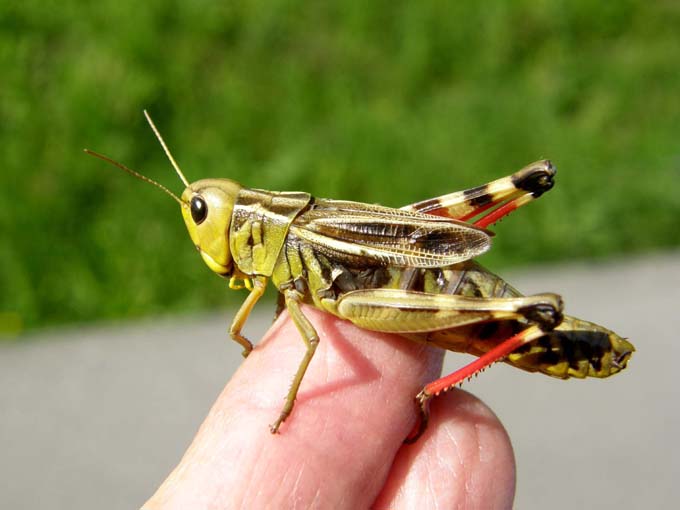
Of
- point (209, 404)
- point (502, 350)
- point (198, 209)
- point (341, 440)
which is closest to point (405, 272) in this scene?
point (502, 350)

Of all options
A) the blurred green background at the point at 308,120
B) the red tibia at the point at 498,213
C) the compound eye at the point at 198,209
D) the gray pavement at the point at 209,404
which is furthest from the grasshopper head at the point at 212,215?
the blurred green background at the point at 308,120

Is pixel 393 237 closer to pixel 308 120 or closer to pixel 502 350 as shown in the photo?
pixel 502 350

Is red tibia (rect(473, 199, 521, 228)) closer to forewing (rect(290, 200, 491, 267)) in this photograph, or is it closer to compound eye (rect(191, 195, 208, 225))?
forewing (rect(290, 200, 491, 267))

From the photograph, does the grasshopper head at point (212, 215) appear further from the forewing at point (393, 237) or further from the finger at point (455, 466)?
the finger at point (455, 466)

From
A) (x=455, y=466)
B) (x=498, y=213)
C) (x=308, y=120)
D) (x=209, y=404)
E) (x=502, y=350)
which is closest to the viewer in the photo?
(x=502, y=350)

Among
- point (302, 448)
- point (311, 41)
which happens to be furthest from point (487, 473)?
point (311, 41)

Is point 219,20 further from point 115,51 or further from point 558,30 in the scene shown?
point 558,30

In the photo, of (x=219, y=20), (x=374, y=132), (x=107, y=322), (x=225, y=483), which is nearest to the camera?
(x=225, y=483)

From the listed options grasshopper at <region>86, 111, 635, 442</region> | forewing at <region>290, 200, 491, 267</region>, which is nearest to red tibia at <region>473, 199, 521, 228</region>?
grasshopper at <region>86, 111, 635, 442</region>
